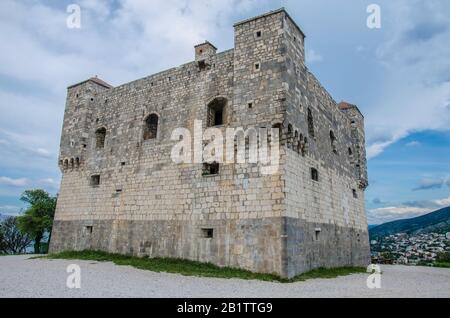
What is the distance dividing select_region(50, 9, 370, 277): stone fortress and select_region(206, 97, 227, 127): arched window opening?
58 millimetres

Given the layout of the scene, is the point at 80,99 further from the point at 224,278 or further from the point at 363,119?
the point at 363,119

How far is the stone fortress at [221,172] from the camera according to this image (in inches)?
499

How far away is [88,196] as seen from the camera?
737 inches

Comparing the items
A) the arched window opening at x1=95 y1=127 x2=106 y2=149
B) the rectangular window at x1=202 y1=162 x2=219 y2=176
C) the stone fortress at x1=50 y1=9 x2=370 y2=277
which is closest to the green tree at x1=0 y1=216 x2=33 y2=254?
the stone fortress at x1=50 y1=9 x2=370 y2=277

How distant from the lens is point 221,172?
541 inches

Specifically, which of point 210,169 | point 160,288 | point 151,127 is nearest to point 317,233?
point 210,169

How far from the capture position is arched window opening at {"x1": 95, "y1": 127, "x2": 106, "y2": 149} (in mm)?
19703

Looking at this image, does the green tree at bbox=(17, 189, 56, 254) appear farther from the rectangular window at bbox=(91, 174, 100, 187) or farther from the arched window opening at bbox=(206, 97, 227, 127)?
the arched window opening at bbox=(206, 97, 227, 127)

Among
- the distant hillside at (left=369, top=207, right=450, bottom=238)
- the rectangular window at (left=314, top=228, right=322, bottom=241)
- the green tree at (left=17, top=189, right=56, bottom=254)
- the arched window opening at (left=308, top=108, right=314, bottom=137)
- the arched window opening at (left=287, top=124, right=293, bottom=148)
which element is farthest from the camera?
the distant hillside at (left=369, top=207, right=450, bottom=238)

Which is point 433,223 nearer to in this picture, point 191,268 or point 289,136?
point 289,136

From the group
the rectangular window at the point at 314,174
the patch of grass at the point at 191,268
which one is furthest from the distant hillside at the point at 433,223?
the patch of grass at the point at 191,268

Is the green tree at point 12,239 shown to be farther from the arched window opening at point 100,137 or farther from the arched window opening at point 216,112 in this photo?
the arched window opening at point 216,112

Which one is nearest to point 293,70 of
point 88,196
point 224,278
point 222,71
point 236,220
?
point 222,71

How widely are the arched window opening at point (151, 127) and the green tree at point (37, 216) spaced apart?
1443cm
